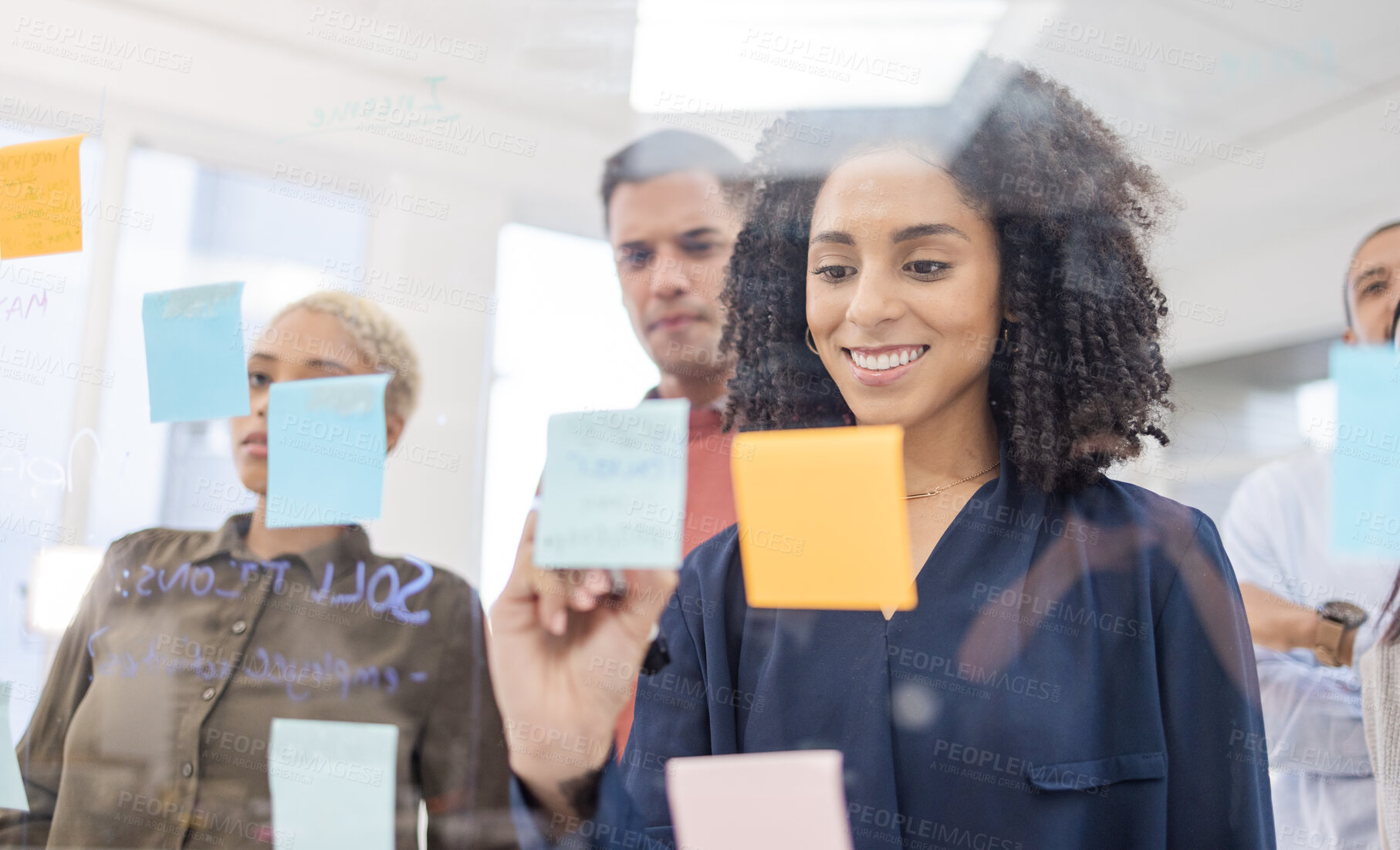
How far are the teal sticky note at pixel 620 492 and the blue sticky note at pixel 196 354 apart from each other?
1.41 feet

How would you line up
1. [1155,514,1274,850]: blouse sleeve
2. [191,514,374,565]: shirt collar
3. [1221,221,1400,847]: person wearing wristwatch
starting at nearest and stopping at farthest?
1. [1155,514,1274,850]: blouse sleeve
2. [1221,221,1400,847]: person wearing wristwatch
3. [191,514,374,565]: shirt collar

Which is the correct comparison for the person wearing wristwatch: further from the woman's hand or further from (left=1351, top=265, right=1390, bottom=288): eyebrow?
the woman's hand

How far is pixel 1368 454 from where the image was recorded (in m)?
0.78

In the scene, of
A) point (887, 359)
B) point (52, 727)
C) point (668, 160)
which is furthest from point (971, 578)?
point (52, 727)

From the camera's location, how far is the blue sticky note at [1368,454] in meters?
0.77

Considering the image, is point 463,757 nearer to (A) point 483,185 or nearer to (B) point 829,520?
(B) point 829,520

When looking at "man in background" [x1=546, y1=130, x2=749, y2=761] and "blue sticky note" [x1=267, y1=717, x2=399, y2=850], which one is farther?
"blue sticky note" [x1=267, y1=717, x2=399, y2=850]

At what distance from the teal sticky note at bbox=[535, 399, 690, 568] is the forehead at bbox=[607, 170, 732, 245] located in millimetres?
199

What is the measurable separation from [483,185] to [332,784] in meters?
0.68

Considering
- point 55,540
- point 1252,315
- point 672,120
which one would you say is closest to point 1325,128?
point 1252,315

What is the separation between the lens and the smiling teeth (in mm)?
678

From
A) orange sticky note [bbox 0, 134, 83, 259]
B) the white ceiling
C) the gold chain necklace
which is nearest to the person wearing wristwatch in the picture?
the white ceiling

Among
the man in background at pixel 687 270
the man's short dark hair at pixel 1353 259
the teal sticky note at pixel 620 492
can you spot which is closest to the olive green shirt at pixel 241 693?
the teal sticky note at pixel 620 492

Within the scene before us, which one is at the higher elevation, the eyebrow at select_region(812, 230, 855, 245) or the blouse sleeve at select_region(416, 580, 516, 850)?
the eyebrow at select_region(812, 230, 855, 245)
